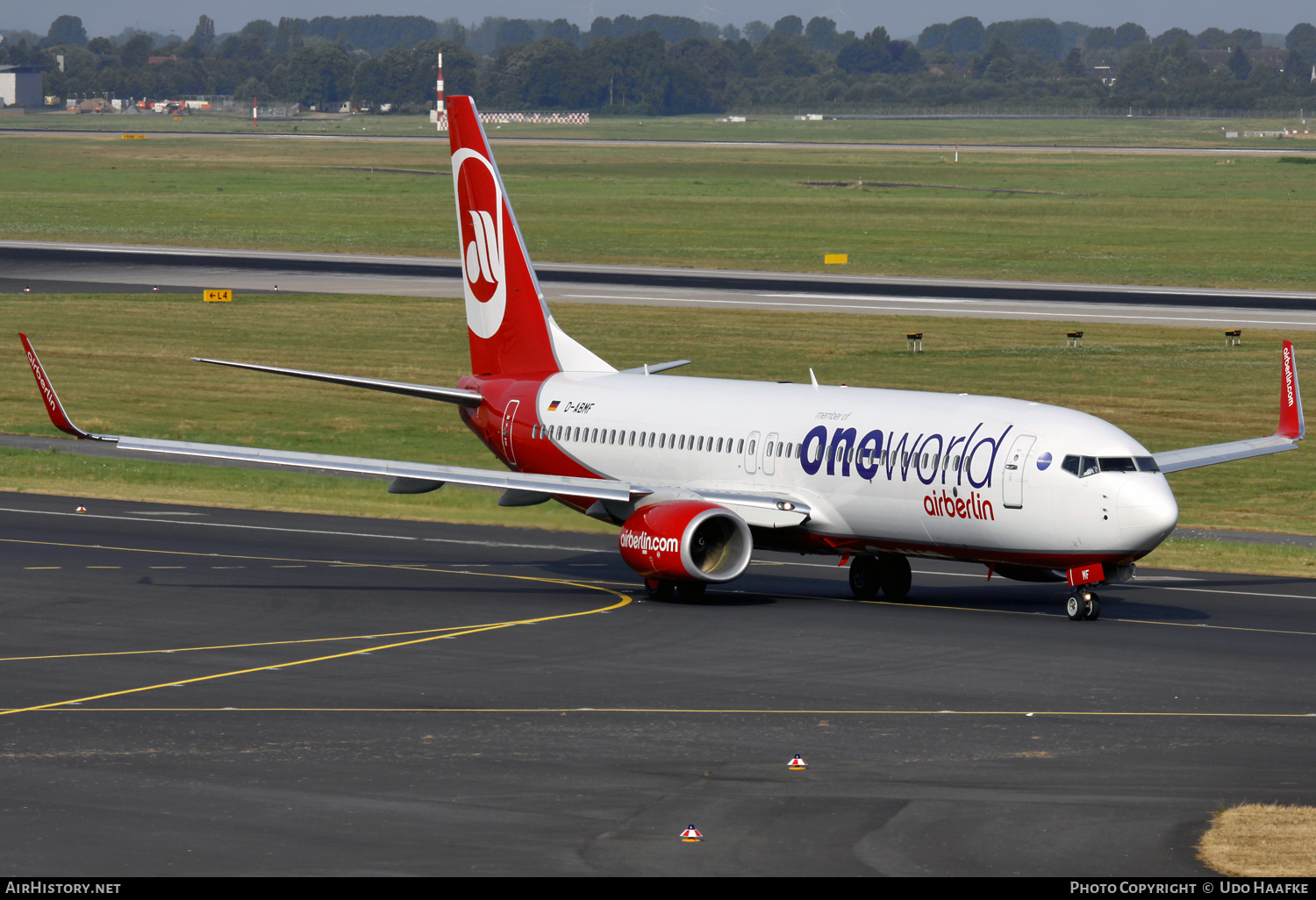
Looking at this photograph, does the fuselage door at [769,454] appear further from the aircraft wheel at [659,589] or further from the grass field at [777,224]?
the grass field at [777,224]

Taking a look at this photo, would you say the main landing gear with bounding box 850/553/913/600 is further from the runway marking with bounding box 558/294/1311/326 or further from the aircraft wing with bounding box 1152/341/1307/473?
the runway marking with bounding box 558/294/1311/326

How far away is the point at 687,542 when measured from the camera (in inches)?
1556

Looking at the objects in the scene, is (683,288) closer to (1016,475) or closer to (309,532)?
(309,532)

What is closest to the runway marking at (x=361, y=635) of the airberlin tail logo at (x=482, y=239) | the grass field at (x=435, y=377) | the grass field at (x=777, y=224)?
the airberlin tail logo at (x=482, y=239)

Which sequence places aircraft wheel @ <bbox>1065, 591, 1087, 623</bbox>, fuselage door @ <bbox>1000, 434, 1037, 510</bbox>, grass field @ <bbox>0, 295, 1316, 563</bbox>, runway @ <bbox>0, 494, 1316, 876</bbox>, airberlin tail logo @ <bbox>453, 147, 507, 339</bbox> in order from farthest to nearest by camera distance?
grass field @ <bbox>0, 295, 1316, 563</bbox>
airberlin tail logo @ <bbox>453, 147, 507, 339</bbox>
aircraft wheel @ <bbox>1065, 591, 1087, 623</bbox>
fuselage door @ <bbox>1000, 434, 1037, 510</bbox>
runway @ <bbox>0, 494, 1316, 876</bbox>

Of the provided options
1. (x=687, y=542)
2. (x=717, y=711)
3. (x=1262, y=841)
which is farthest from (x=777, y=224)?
(x=1262, y=841)

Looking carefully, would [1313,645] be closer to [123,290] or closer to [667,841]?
[667,841]

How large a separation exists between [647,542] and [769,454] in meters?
3.78

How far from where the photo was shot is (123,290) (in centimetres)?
10712

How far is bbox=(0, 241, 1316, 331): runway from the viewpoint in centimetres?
9988

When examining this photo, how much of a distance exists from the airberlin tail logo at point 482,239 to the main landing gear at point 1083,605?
17.5 m

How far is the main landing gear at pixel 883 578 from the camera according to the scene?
1676 inches

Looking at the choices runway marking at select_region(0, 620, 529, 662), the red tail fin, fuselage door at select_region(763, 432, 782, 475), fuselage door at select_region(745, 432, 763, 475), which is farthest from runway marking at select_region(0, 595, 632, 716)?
the red tail fin

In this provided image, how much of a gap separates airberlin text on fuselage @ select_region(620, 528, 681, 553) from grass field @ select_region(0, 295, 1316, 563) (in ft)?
40.6
